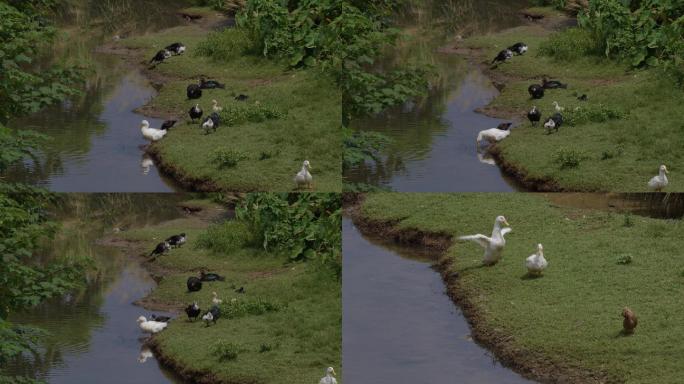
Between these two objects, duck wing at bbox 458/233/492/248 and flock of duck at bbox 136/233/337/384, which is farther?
duck wing at bbox 458/233/492/248

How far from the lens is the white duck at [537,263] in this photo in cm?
2811

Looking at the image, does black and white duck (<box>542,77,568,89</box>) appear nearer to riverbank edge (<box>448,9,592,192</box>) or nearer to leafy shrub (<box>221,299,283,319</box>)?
riverbank edge (<box>448,9,592,192</box>)

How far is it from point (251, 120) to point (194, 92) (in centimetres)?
123

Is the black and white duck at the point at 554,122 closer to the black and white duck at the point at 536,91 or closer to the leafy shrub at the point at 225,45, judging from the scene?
the black and white duck at the point at 536,91

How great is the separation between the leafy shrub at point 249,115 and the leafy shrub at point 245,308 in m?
2.87

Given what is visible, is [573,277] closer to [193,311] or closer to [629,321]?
[629,321]

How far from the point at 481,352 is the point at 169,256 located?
5.62 m

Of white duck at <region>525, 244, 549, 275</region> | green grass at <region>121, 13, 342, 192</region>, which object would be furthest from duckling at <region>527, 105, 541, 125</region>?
green grass at <region>121, 13, 342, 192</region>

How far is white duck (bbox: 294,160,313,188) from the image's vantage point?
28.1m

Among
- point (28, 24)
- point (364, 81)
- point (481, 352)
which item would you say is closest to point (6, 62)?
point (28, 24)

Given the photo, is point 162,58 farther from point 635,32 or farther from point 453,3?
point 635,32

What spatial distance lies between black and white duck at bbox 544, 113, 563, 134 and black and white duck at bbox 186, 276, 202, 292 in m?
5.60

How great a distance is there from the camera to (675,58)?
29.6 metres

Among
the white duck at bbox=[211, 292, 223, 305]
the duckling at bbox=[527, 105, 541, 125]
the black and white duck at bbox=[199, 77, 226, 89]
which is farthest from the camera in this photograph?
the black and white duck at bbox=[199, 77, 226, 89]
